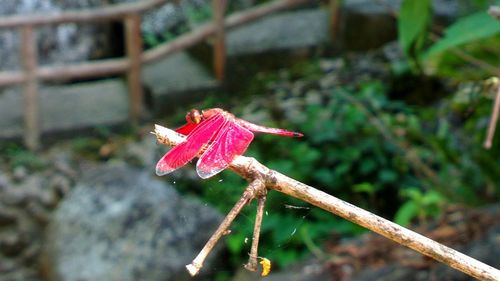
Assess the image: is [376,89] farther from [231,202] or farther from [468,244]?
[468,244]

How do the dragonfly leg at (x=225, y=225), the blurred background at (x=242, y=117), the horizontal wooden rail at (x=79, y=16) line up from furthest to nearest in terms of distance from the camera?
1. the horizontal wooden rail at (x=79, y=16)
2. the blurred background at (x=242, y=117)
3. the dragonfly leg at (x=225, y=225)

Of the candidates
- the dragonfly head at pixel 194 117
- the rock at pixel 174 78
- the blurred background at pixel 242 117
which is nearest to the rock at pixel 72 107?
the blurred background at pixel 242 117

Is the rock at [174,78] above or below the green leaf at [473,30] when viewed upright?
below

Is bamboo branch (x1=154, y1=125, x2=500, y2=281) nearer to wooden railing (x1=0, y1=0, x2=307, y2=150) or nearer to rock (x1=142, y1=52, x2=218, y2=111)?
wooden railing (x1=0, y1=0, x2=307, y2=150)

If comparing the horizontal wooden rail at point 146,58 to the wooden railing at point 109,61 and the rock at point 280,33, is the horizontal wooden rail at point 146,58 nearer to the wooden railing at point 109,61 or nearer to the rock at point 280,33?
the wooden railing at point 109,61

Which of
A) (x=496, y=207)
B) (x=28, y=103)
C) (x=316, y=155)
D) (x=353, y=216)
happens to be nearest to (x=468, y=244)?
(x=496, y=207)

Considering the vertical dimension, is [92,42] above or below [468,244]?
below
